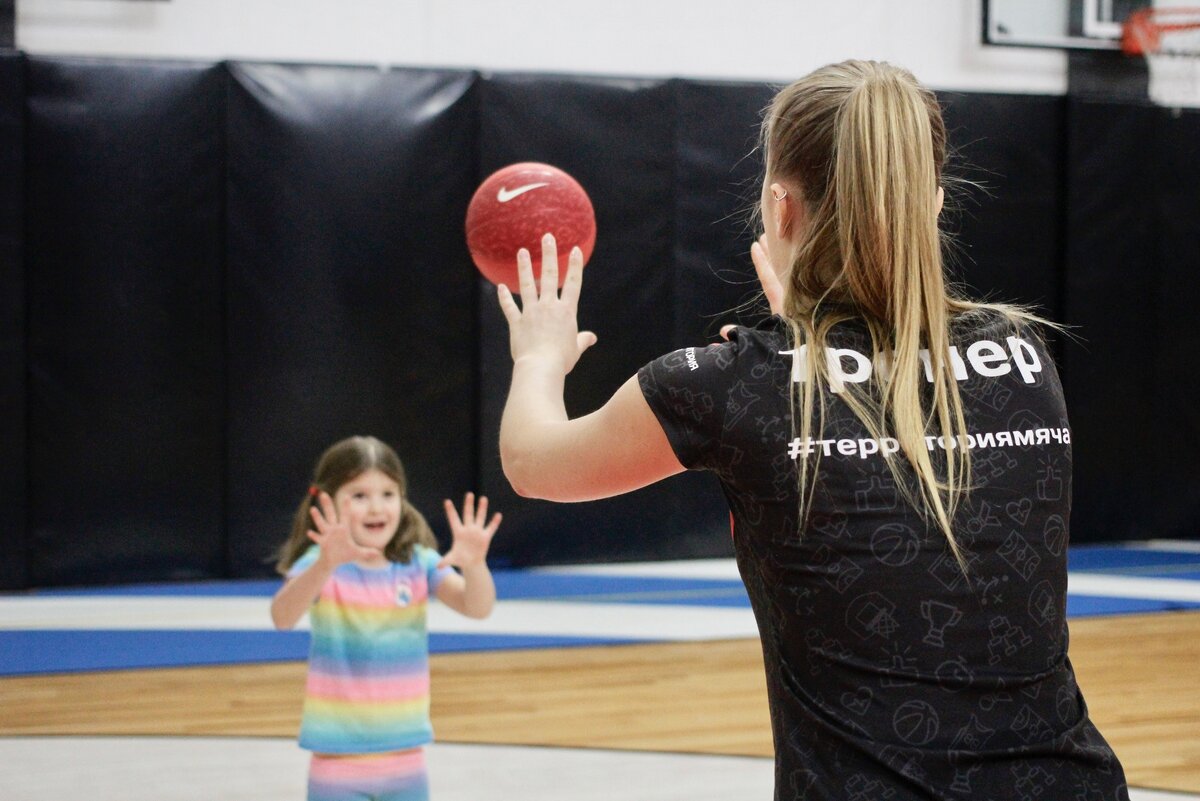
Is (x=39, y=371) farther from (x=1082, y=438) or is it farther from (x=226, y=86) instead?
(x=1082, y=438)

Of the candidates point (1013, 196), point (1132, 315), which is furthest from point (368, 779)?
point (1132, 315)

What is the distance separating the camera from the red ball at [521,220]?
2221mm

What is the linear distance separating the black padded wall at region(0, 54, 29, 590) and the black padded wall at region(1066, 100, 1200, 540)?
18.1 feet

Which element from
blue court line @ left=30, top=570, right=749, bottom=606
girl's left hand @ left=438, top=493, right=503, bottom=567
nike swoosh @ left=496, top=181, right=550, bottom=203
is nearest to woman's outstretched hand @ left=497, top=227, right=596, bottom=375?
nike swoosh @ left=496, top=181, right=550, bottom=203

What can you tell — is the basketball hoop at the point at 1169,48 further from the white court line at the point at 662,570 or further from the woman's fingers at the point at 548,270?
the woman's fingers at the point at 548,270

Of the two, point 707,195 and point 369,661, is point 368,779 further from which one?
point 707,195

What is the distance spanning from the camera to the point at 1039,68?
767cm

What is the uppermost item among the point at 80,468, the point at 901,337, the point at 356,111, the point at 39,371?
the point at 356,111

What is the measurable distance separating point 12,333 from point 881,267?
575 cm

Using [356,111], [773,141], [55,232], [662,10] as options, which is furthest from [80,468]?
[773,141]

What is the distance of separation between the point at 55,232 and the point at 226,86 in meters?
1.05

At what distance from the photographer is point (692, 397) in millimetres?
1101

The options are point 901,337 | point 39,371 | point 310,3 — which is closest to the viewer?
point 901,337

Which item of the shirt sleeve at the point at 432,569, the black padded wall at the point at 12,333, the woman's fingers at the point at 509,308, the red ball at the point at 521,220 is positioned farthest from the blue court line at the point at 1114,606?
the woman's fingers at the point at 509,308
